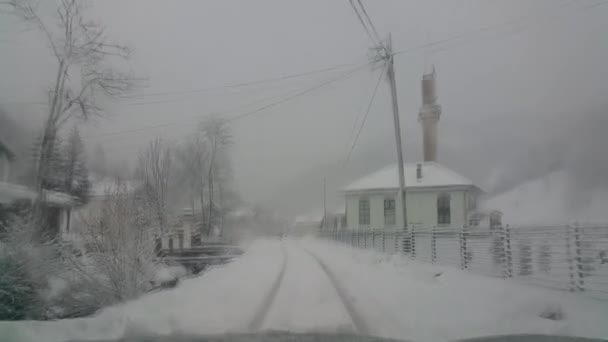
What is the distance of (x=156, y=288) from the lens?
19.4 ft

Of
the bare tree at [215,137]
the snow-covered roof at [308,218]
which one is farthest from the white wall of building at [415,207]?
the bare tree at [215,137]

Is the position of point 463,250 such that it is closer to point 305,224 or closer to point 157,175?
point 305,224

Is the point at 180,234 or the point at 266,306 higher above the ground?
the point at 180,234

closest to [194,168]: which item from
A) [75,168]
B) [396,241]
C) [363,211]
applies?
[75,168]

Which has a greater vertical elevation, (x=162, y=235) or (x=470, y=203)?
(x=470, y=203)

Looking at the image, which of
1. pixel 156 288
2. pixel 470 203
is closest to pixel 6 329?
pixel 156 288

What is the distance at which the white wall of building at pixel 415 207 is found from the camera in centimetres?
626

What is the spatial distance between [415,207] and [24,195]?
541 centimetres

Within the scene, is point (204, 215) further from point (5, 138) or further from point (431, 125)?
point (431, 125)

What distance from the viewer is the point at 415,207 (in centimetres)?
687

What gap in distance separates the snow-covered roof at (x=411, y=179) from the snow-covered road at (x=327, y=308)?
132 centimetres

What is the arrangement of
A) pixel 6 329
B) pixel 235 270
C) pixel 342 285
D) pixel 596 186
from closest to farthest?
pixel 6 329, pixel 596 186, pixel 235 270, pixel 342 285

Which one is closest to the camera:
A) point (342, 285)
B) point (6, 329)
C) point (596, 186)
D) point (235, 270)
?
point (6, 329)

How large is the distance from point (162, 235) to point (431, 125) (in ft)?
13.1
